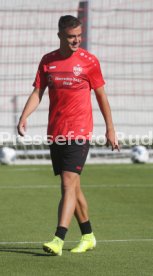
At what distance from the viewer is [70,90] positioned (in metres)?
8.57

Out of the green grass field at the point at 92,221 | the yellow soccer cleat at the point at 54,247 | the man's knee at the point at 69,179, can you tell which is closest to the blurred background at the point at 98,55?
the green grass field at the point at 92,221

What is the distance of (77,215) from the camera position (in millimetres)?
8828

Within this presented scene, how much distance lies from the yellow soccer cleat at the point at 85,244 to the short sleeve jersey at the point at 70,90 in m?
0.84

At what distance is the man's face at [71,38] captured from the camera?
8430 mm

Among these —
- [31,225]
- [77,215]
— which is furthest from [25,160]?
[77,215]

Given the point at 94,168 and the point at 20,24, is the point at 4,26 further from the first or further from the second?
the point at 94,168

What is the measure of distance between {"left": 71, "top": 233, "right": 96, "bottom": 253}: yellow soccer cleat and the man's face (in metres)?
1.57

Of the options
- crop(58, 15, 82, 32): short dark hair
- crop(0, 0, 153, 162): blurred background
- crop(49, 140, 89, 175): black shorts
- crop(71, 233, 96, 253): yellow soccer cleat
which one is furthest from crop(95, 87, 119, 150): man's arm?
crop(0, 0, 153, 162): blurred background

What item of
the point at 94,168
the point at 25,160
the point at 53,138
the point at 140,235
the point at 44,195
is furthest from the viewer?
the point at 25,160

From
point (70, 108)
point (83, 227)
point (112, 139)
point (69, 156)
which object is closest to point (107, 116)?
point (112, 139)

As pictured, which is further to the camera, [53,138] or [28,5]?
[28,5]

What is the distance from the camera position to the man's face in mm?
8430

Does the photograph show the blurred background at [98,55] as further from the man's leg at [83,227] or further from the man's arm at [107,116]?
the man's arm at [107,116]

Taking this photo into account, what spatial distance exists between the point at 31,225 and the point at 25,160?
29.6 feet
